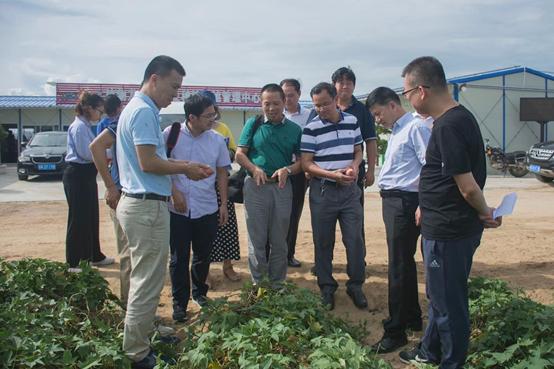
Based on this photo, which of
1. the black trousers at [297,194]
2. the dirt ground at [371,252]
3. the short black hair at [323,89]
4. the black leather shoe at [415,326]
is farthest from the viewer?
the black trousers at [297,194]

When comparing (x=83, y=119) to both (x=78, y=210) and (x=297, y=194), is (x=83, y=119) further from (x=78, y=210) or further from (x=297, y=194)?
(x=297, y=194)

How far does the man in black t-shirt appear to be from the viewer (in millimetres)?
2820

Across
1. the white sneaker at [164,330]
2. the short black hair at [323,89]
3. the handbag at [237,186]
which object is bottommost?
the white sneaker at [164,330]

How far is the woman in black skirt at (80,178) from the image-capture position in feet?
18.4

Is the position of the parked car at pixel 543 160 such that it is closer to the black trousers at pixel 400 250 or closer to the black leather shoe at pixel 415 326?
the black leather shoe at pixel 415 326

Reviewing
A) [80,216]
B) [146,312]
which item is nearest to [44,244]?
Answer: [80,216]

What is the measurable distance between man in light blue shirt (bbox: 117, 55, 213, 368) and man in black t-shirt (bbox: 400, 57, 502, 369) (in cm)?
153

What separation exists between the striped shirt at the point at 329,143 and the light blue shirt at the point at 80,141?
2540 millimetres

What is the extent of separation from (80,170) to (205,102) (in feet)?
7.45

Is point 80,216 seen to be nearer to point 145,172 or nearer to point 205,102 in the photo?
point 205,102

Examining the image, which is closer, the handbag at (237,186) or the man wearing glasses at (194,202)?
the man wearing glasses at (194,202)

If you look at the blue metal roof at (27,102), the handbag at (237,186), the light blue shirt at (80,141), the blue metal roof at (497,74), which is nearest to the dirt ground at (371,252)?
the handbag at (237,186)

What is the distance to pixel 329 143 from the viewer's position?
4.49 meters

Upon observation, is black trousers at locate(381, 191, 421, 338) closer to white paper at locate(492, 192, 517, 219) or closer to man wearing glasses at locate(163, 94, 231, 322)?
white paper at locate(492, 192, 517, 219)
